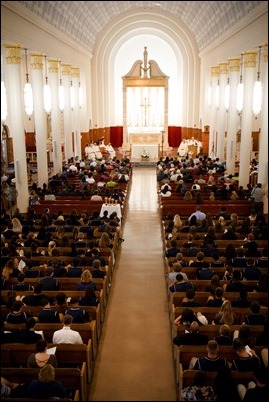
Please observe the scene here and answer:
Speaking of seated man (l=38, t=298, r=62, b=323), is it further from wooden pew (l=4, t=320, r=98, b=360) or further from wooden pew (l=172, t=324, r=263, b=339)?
wooden pew (l=172, t=324, r=263, b=339)

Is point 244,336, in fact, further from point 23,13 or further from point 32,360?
point 23,13

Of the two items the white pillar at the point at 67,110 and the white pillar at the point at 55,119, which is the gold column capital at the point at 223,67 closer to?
the white pillar at the point at 67,110

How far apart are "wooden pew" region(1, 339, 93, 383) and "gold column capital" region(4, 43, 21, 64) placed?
11616 millimetres

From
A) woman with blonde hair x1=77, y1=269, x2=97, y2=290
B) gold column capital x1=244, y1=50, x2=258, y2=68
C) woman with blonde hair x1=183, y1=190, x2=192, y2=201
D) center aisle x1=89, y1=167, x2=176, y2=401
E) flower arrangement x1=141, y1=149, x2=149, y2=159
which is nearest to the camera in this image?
center aisle x1=89, y1=167, x2=176, y2=401

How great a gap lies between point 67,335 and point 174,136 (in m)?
30.7

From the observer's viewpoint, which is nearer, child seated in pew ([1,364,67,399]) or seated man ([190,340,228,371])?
child seated in pew ([1,364,67,399])

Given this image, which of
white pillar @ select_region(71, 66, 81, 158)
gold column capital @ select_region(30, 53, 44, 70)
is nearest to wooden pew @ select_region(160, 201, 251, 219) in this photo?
gold column capital @ select_region(30, 53, 44, 70)

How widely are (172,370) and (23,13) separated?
12.5 metres

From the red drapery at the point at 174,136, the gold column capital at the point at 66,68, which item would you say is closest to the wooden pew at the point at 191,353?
the gold column capital at the point at 66,68

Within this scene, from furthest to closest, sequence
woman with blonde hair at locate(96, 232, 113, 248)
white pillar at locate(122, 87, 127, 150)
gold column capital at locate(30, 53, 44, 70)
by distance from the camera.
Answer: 1. white pillar at locate(122, 87, 127, 150)
2. gold column capital at locate(30, 53, 44, 70)
3. woman with blonde hair at locate(96, 232, 113, 248)

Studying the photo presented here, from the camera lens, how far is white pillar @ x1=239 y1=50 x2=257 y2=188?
18.6 m

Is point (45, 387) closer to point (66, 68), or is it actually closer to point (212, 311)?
point (212, 311)

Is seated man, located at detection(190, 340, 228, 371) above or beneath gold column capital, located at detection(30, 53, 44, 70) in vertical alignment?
beneath

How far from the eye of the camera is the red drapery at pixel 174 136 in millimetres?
36500
